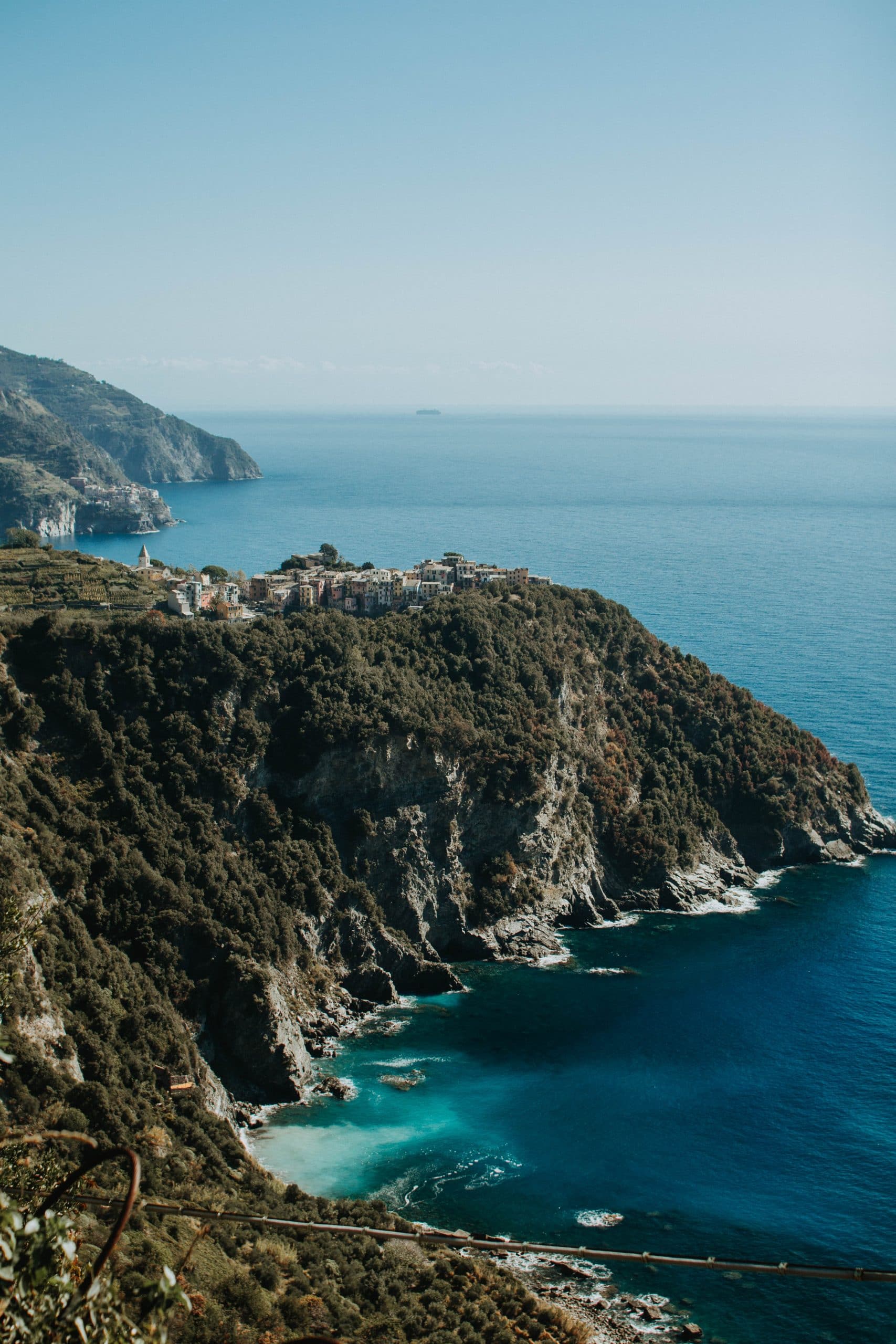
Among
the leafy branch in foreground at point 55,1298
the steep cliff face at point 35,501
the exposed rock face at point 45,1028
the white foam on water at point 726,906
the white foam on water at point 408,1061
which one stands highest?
the steep cliff face at point 35,501

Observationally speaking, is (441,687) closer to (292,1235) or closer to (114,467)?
(292,1235)

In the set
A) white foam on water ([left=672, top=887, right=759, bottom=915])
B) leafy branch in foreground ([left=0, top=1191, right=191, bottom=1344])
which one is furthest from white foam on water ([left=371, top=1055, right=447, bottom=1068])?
leafy branch in foreground ([left=0, top=1191, right=191, bottom=1344])

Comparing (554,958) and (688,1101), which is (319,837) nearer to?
(554,958)

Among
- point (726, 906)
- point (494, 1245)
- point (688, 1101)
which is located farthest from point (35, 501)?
point (494, 1245)

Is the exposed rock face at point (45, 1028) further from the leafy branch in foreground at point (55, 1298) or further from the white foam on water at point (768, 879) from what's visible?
the white foam on water at point (768, 879)

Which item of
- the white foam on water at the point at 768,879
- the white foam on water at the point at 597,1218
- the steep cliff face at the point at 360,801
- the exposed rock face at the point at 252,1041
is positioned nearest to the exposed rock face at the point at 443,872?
the steep cliff face at the point at 360,801

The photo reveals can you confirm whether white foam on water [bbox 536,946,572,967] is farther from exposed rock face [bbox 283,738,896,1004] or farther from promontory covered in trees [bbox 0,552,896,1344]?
promontory covered in trees [bbox 0,552,896,1344]
